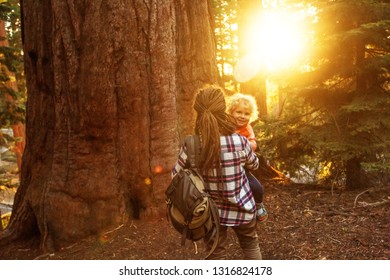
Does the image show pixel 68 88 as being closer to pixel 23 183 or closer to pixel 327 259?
pixel 23 183

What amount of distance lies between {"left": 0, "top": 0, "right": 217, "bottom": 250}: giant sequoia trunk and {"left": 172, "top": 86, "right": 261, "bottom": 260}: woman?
1.69 meters

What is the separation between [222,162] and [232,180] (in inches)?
7.3

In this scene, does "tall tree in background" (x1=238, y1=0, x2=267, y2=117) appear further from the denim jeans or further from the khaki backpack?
the khaki backpack

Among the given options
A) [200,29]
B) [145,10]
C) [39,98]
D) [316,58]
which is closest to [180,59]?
[200,29]

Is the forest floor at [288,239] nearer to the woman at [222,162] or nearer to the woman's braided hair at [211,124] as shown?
the woman at [222,162]

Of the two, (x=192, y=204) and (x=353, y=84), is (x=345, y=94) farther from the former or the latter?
(x=192, y=204)

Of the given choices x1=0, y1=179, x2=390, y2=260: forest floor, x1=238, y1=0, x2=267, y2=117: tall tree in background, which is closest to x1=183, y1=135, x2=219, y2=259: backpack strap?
x1=0, y1=179, x2=390, y2=260: forest floor

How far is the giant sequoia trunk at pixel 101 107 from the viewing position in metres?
4.23

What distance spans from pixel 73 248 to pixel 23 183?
1.49m

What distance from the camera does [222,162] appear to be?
280 cm

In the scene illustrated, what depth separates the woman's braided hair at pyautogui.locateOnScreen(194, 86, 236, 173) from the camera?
271cm

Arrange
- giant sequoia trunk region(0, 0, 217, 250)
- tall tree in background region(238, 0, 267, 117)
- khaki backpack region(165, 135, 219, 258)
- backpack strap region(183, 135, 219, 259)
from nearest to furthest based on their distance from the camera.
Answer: khaki backpack region(165, 135, 219, 258) → backpack strap region(183, 135, 219, 259) → giant sequoia trunk region(0, 0, 217, 250) → tall tree in background region(238, 0, 267, 117)

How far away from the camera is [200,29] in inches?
200

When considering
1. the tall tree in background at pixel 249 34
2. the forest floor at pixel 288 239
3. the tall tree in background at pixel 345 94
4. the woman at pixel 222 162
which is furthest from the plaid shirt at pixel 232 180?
the tall tree in background at pixel 249 34
